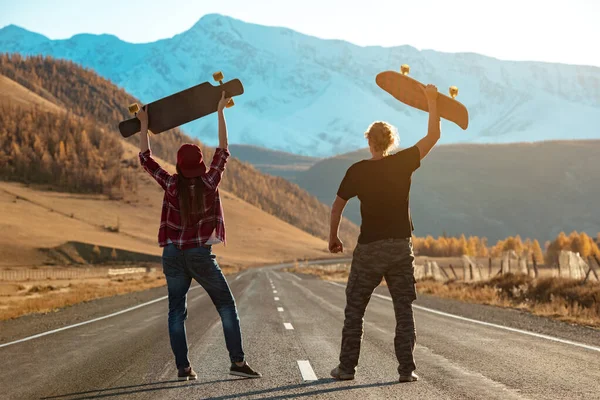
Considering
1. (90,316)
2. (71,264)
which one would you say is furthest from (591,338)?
(71,264)

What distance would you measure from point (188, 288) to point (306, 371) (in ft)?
5.76

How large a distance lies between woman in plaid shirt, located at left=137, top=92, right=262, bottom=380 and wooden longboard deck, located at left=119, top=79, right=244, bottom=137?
173 millimetres

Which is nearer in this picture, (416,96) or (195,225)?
(195,225)

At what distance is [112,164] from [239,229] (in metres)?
32.0

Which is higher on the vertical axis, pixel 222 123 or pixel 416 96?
pixel 416 96

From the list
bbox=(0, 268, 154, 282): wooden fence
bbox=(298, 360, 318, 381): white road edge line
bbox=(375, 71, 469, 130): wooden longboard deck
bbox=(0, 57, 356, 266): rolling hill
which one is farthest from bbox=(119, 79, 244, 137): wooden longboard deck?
bbox=(0, 57, 356, 266): rolling hill

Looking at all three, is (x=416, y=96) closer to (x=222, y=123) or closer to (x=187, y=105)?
(x=222, y=123)

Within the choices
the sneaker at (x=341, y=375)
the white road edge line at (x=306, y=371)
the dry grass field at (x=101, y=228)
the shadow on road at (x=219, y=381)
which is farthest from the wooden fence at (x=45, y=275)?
the sneaker at (x=341, y=375)

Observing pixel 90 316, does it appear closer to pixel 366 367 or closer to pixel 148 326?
pixel 148 326

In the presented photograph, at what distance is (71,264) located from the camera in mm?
97312

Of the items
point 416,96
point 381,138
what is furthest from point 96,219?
point 381,138

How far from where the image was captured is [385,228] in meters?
7.06

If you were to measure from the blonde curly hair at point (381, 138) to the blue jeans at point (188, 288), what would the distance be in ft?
6.49

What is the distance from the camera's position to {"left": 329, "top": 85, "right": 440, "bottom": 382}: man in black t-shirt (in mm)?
7062
